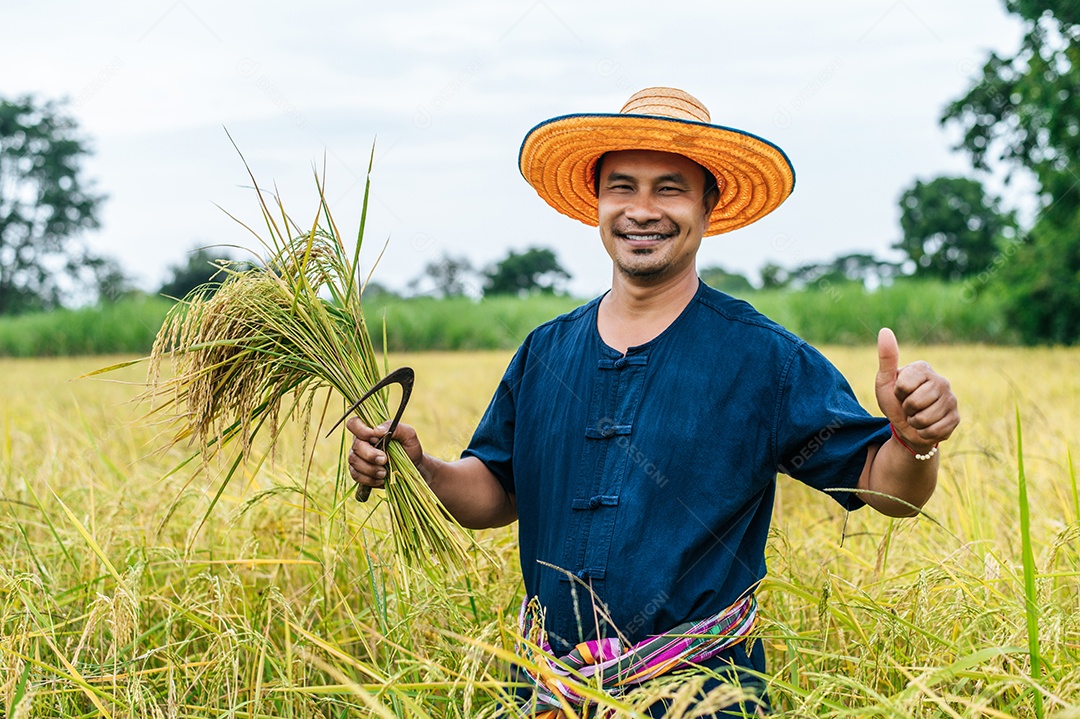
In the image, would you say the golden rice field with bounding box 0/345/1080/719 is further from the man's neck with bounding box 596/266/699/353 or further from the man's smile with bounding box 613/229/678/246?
the man's smile with bounding box 613/229/678/246

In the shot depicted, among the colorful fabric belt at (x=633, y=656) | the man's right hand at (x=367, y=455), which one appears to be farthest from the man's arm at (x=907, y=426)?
the man's right hand at (x=367, y=455)

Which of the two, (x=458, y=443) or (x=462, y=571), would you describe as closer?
(x=462, y=571)

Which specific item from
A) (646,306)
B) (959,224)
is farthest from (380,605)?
(959,224)

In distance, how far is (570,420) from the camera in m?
2.00

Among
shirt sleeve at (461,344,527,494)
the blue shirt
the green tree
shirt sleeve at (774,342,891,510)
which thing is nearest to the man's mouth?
the blue shirt

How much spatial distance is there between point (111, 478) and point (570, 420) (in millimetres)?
2334

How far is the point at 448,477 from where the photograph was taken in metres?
2.09

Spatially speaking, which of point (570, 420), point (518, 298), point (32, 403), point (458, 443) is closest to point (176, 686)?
point (570, 420)

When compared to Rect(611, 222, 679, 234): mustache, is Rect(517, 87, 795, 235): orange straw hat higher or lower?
higher

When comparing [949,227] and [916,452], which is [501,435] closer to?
[916,452]

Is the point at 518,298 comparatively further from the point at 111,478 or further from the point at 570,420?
the point at 570,420

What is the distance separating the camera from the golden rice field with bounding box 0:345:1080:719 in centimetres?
172

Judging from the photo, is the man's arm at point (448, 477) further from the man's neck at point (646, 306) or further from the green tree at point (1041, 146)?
the green tree at point (1041, 146)

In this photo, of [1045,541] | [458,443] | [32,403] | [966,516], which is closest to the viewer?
[1045,541]
